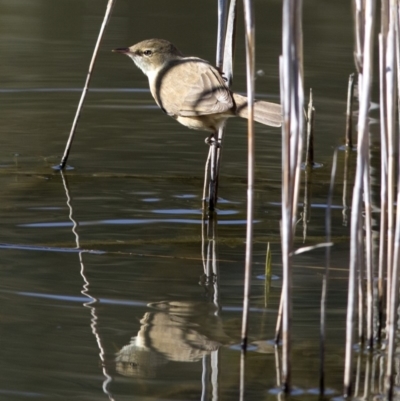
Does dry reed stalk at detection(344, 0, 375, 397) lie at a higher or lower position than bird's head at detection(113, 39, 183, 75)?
lower

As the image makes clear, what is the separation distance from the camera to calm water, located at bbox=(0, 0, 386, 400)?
3.55 meters

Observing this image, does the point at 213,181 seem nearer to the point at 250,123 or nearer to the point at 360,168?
the point at 250,123

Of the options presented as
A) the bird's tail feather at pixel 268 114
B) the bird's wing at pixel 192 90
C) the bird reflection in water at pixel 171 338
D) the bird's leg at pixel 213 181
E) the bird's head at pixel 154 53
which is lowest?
the bird reflection in water at pixel 171 338

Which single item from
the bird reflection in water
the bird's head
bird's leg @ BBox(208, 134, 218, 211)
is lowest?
the bird reflection in water

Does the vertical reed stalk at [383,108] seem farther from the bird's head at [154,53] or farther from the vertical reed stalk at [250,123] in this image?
the bird's head at [154,53]

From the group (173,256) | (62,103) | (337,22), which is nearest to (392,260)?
(173,256)

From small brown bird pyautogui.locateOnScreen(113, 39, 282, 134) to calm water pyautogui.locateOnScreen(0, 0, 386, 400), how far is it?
2.14 ft

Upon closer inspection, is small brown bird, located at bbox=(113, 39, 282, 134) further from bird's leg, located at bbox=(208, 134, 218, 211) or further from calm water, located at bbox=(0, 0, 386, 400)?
calm water, located at bbox=(0, 0, 386, 400)

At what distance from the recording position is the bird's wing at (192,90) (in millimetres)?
4965

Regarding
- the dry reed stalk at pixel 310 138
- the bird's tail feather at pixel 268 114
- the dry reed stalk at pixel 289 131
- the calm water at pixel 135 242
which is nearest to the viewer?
the dry reed stalk at pixel 289 131

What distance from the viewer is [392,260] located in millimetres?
3398

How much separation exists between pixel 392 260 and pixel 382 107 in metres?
0.56

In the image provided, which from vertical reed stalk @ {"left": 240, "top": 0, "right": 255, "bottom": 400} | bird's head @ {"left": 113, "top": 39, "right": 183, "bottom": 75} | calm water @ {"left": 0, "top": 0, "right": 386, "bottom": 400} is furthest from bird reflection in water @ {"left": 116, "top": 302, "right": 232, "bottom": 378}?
bird's head @ {"left": 113, "top": 39, "right": 183, "bottom": 75}

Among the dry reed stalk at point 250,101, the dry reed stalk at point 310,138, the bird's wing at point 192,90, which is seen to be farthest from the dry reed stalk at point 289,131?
the dry reed stalk at point 310,138
